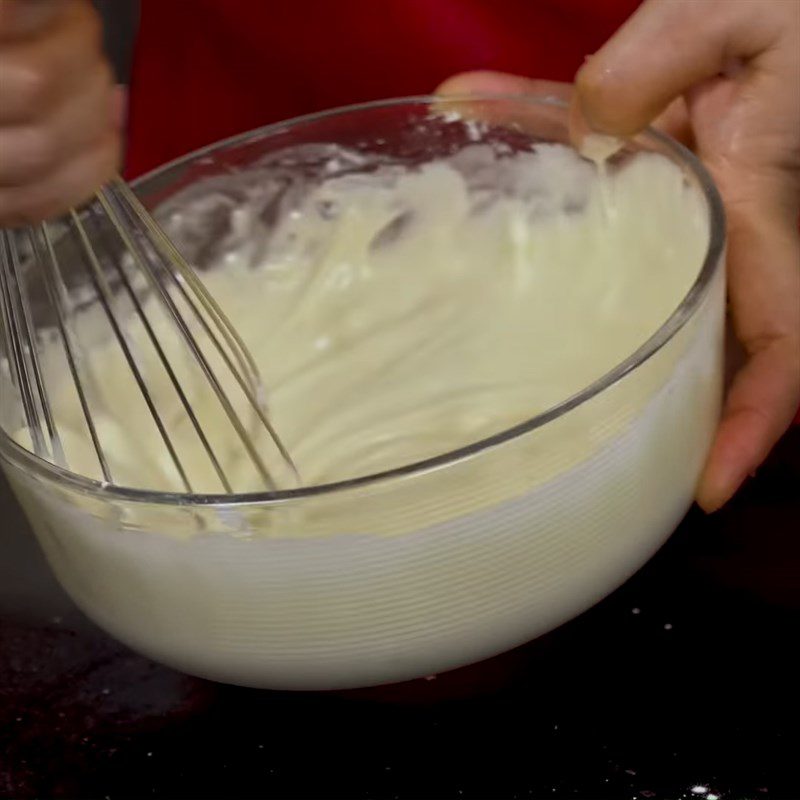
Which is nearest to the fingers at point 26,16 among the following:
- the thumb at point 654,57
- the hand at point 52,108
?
the hand at point 52,108

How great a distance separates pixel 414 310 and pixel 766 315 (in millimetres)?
198

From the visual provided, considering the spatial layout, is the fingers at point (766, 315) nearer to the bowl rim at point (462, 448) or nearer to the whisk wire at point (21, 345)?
the bowl rim at point (462, 448)

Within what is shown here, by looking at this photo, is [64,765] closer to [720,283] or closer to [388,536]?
[388,536]

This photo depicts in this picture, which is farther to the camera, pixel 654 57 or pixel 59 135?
pixel 654 57

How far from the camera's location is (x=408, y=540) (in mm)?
386

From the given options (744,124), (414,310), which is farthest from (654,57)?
(414,310)

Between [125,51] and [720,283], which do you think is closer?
[720,283]

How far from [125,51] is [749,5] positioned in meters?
0.74

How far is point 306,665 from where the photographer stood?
43cm

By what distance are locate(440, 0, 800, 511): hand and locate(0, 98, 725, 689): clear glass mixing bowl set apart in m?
0.10

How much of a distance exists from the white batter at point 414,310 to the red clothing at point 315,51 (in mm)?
136

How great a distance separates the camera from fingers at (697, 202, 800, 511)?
56cm

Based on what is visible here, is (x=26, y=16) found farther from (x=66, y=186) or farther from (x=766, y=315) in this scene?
(x=766, y=315)

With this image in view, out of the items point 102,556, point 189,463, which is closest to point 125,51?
point 189,463
